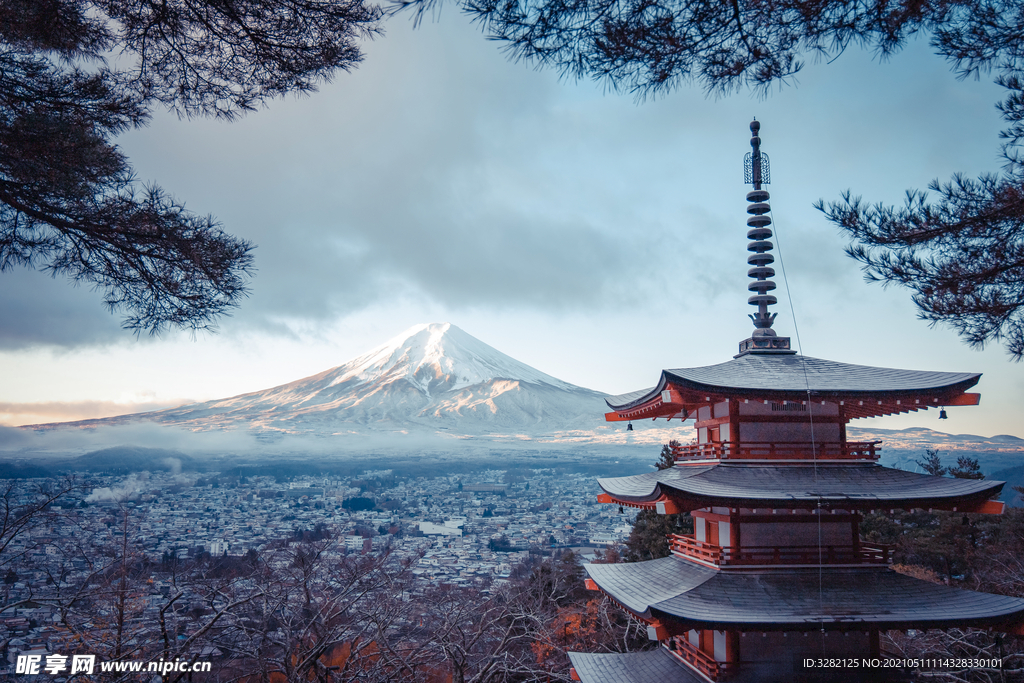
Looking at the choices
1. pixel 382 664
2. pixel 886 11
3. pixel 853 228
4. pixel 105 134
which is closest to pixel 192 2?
pixel 105 134

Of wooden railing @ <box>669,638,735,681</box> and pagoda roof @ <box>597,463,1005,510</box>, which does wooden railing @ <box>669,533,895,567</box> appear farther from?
wooden railing @ <box>669,638,735,681</box>

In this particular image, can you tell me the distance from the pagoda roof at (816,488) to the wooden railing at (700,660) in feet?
5.91

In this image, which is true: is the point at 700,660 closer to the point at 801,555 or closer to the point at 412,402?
the point at 801,555

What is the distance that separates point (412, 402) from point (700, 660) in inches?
2558

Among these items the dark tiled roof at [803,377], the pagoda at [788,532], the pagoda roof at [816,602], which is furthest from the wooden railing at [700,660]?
the dark tiled roof at [803,377]

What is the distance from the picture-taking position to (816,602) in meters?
6.81

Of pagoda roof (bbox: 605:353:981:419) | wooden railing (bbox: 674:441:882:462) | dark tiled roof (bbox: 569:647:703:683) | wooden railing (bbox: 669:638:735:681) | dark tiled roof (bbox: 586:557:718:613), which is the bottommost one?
dark tiled roof (bbox: 569:647:703:683)

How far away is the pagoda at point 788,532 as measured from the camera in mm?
6703

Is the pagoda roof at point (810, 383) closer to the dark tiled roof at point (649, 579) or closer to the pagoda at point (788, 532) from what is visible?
the pagoda at point (788, 532)

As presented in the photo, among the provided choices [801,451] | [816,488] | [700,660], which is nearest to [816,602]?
[816,488]

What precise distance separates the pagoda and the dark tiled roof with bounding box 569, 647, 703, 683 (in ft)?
0.10

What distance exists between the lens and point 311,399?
223 feet

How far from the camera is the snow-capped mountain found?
217 feet

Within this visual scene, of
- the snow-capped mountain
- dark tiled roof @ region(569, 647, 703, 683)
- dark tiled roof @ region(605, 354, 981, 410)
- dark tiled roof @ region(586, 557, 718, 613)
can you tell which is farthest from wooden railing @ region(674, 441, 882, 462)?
the snow-capped mountain
